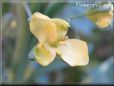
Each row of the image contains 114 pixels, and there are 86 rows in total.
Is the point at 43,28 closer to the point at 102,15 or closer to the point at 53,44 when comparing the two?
the point at 53,44

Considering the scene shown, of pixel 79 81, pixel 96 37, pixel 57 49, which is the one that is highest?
pixel 57 49

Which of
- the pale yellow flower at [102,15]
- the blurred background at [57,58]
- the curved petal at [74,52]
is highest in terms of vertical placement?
the pale yellow flower at [102,15]

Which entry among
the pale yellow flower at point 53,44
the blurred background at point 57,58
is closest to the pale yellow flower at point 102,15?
the blurred background at point 57,58

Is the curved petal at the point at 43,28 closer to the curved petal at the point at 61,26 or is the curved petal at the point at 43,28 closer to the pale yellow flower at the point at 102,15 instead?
the curved petal at the point at 61,26

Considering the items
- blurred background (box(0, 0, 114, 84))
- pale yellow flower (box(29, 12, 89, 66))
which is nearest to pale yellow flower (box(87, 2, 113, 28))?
blurred background (box(0, 0, 114, 84))

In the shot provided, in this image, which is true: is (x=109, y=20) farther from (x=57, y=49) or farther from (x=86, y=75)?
(x=86, y=75)

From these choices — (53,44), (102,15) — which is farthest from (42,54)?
(102,15)

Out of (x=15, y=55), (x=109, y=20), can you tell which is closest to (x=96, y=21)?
(x=109, y=20)
